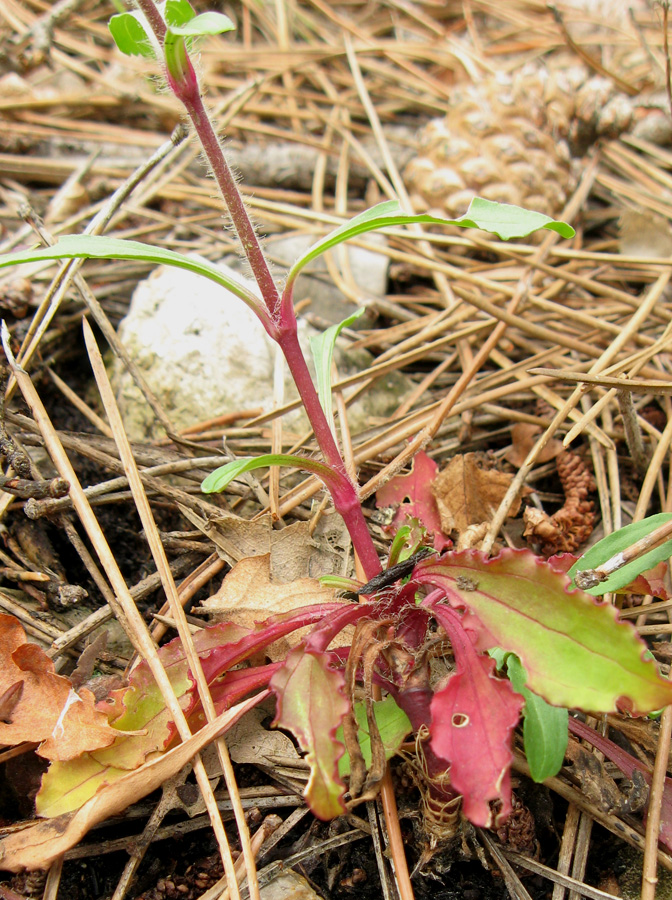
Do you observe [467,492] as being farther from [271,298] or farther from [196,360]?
[196,360]

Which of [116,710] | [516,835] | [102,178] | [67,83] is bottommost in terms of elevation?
[516,835]

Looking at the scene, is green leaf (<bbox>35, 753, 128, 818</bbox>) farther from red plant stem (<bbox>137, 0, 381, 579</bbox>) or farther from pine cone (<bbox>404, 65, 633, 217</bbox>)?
pine cone (<bbox>404, 65, 633, 217</bbox>)

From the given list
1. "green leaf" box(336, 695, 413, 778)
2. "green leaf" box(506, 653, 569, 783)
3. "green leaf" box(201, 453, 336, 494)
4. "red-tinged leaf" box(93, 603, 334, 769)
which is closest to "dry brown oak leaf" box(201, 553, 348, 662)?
"red-tinged leaf" box(93, 603, 334, 769)

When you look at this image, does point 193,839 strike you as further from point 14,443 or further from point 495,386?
point 495,386

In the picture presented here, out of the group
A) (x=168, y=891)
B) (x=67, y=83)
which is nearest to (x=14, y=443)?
(x=168, y=891)

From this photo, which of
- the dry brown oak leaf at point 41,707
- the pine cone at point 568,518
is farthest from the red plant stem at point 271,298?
the dry brown oak leaf at point 41,707

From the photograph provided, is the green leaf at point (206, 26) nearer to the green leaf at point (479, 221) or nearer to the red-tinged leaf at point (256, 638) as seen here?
the green leaf at point (479, 221)
